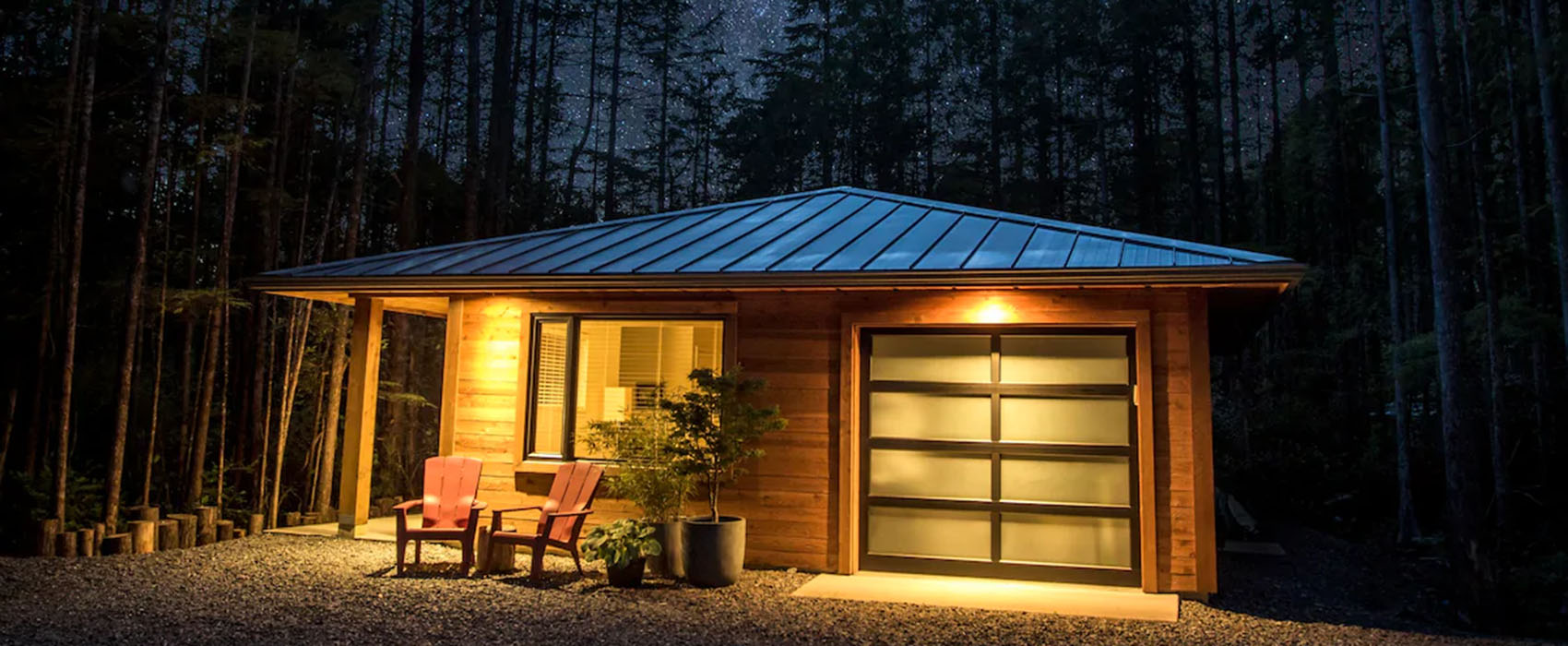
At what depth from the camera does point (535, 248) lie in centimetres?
803

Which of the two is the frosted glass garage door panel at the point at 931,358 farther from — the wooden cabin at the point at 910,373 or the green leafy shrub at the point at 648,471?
the green leafy shrub at the point at 648,471

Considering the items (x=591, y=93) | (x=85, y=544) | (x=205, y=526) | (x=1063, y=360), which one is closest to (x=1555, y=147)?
(x=1063, y=360)

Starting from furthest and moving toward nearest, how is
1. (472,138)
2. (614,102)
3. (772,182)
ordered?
(772,182), (614,102), (472,138)

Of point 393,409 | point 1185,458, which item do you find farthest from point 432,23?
point 1185,458

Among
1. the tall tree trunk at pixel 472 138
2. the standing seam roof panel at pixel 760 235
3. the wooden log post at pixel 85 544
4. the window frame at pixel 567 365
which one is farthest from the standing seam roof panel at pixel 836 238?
the tall tree trunk at pixel 472 138

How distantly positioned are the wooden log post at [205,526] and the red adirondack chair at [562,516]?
2952mm

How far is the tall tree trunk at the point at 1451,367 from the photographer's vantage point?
7.94 m

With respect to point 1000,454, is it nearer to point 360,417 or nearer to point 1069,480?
point 1069,480

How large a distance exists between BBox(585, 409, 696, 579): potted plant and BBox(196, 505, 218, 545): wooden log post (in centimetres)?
364

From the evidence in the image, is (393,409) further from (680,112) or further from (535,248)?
(680,112)

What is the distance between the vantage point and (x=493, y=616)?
521 cm

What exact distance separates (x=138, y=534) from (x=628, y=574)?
4.09 metres

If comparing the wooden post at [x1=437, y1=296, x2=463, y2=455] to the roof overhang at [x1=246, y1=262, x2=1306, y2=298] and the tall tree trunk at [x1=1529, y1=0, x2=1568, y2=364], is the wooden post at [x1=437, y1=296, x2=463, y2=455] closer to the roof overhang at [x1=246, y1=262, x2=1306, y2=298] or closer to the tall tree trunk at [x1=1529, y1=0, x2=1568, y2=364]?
the roof overhang at [x1=246, y1=262, x2=1306, y2=298]

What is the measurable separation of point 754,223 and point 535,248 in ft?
6.08
